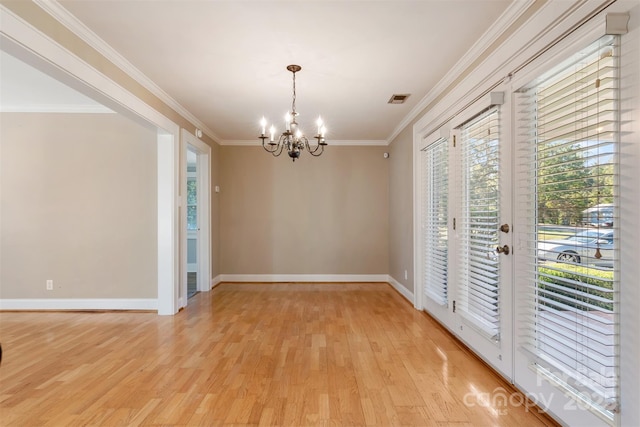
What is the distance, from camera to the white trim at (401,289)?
4.79 meters

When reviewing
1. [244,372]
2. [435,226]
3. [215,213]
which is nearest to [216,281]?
[215,213]

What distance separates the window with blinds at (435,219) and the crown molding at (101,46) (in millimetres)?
3073

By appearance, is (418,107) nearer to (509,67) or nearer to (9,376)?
(509,67)

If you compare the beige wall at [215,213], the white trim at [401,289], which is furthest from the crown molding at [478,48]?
the beige wall at [215,213]

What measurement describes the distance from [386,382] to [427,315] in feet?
6.17

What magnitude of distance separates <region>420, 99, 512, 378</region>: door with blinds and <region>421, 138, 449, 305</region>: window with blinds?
0.03 ft

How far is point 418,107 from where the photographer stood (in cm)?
431

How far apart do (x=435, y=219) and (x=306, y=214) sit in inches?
110

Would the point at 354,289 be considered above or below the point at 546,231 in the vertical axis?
below

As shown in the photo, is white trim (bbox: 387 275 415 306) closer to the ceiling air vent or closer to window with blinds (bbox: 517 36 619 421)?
the ceiling air vent

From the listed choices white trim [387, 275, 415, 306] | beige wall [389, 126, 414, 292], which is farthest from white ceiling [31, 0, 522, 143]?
white trim [387, 275, 415, 306]

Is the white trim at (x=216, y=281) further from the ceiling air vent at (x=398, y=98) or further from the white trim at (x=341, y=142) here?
the ceiling air vent at (x=398, y=98)

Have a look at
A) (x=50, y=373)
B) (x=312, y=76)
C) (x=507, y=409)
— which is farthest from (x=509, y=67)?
(x=50, y=373)

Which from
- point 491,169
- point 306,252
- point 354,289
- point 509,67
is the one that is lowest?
point 354,289
